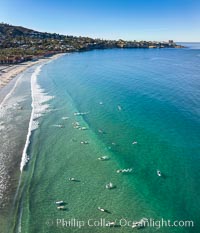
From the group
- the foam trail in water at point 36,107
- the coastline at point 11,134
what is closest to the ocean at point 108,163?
the foam trail in water at point 36,107

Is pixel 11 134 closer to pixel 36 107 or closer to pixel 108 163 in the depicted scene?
pixel 36 107

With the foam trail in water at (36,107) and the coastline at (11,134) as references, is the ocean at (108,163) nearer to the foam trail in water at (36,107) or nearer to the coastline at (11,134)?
the foam trail in water at (36,107)

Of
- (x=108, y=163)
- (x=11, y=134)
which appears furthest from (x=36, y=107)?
(x=108, y=163)

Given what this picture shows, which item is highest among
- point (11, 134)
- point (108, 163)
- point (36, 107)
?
point (36, 107)

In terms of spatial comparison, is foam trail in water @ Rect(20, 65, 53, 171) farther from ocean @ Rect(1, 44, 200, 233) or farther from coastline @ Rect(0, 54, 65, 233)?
coastline @ Rect(0, 54, 65, 233)

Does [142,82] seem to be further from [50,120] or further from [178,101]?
[50,120]

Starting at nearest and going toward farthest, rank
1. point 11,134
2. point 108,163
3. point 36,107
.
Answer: point 108,163 < point 11,134 < point 36,107

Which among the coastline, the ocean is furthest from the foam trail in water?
the coastline

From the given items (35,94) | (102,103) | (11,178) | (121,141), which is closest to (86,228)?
(11,178)
